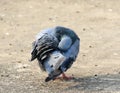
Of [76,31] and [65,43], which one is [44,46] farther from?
[76,31]

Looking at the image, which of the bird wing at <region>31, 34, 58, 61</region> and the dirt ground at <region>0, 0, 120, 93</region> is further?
the dirt ground at <region>0, 0, 120, 93</region>

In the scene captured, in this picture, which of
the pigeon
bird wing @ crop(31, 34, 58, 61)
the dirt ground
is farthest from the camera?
the dirt ground

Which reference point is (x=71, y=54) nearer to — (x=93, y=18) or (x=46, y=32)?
(x=46, y=32)

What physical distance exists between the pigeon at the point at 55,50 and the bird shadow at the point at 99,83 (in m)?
0.29

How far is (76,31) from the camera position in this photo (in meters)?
10.0

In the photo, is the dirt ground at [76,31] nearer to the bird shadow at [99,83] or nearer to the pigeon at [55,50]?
the bird shadow at [99,83]

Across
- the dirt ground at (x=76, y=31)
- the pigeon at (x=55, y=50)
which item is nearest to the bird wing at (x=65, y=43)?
the pigeon at (x=55, y=50)

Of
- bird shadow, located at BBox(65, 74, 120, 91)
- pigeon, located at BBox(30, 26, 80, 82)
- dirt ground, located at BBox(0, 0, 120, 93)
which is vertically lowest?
dirt ground, located at BBox(0, 0, 120, 93)

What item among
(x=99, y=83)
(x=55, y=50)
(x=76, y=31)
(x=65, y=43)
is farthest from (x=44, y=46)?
(x=76, y=31)

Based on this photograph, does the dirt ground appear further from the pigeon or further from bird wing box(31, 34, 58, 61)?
bird wing box(31, 34, 58, 61)

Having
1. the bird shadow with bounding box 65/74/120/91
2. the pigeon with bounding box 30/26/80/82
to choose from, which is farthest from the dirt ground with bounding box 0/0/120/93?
the pigeon with bounding box 30/26/80/82

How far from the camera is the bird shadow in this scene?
21.8 ft

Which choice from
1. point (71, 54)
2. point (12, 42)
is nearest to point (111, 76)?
point (71, 54)

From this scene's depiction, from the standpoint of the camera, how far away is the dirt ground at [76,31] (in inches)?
269
